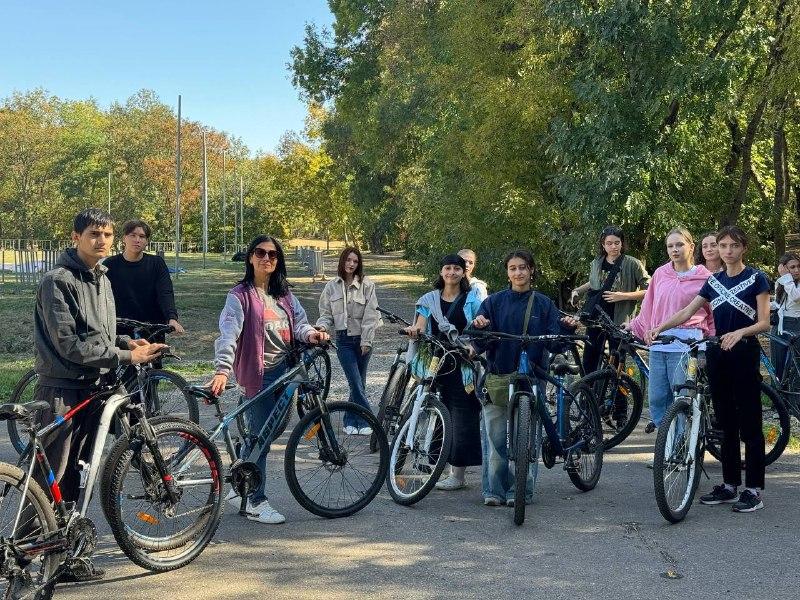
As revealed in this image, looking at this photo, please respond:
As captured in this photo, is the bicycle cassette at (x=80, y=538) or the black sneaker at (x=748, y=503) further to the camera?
the black sneaker at (x=748, y=503)

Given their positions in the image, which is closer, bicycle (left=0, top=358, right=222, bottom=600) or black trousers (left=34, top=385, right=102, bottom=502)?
bicycle (left=0, top=358, right=222, bottom=600)

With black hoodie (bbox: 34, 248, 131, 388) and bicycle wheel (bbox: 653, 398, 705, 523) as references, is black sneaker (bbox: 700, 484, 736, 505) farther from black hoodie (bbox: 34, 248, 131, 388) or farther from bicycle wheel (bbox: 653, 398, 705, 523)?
black hoodie (bbox: 34, 248, 131, 388)

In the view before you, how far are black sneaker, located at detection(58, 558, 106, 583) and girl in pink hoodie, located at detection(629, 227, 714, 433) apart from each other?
446 centimetres

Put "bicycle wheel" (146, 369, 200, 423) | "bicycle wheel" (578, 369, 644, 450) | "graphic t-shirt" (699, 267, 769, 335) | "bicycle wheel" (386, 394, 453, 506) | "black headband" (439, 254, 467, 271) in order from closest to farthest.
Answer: "graphic t-shirt" (699, 267, 769, 335), "bicycle wheel" (386, 394, 453, 506), "black headband" (439, 254, 467, 271), "bicycle wheel" (146, 369, 200, 423), "bicycle wheel" (578, 369, 644, 450)

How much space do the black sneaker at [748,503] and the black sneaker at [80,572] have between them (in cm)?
409

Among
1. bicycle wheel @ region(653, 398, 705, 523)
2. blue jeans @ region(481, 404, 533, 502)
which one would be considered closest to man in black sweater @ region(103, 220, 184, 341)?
blue jeans @ region(481, 404, 533, 502)

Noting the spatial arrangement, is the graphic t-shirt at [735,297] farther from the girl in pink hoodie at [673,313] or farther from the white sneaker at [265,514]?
the white sneaker at [265,514]

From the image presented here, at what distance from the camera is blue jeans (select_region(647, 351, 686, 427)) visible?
316 inches

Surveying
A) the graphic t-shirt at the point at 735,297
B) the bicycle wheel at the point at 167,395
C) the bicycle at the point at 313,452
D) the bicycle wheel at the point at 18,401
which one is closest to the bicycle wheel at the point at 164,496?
the bicycle at the point at 313,452

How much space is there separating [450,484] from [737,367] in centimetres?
218

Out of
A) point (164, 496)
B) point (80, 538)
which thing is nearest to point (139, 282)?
point (164, 496)

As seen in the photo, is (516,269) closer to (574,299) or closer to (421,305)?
(421,305)

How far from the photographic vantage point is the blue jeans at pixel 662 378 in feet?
26.3

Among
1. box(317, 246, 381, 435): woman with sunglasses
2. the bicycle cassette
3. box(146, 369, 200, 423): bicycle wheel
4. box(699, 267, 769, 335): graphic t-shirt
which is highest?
box(699, 267, 769, 335): graphic t-shirt
